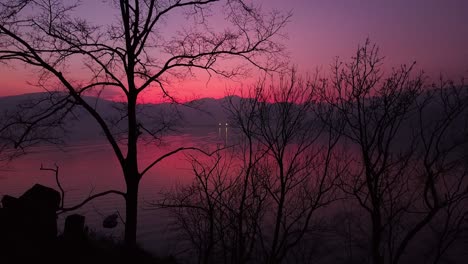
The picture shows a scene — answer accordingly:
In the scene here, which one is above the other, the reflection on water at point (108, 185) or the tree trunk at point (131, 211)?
the tree trunk at point (131, 211)

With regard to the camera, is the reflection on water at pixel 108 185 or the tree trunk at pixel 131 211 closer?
the tree trunk at pixel 131 211

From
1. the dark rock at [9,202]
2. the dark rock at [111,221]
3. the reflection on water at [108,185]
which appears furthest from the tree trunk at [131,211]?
the dark rock at [111,221]

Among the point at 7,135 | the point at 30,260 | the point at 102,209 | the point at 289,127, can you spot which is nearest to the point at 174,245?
the point at 102,209

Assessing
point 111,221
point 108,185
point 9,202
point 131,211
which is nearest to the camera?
point 131,211

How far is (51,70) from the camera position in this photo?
285 inches

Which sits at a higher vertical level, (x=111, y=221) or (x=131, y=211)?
(x=131, y=211)

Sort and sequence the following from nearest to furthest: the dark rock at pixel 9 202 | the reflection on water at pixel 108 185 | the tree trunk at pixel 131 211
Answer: the tree trunk at pixel 131 211 → the dark rock at pixel 9 202 → the reflection on water at pixel 108 185

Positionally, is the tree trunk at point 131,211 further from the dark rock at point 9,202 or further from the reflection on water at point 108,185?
the reflection on water at point 108,185

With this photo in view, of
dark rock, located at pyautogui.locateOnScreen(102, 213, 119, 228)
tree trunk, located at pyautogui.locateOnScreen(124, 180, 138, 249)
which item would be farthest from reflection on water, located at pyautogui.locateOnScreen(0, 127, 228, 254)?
tree trunk, located at pyautogui.locateOnScreen(124, 180, 138, 249)

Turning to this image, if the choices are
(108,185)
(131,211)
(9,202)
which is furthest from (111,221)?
(131,211)

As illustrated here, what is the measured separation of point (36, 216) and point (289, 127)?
7.90 m

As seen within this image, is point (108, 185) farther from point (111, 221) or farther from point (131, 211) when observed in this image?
point (131, 211)

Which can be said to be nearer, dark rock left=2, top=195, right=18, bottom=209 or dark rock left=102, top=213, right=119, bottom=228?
dark rock left=2, top=195, right=18, bottom=209

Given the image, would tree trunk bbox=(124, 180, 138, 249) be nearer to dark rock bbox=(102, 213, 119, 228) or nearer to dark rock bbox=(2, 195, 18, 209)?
dark rock bbox=(2, 195, 18, 209)
